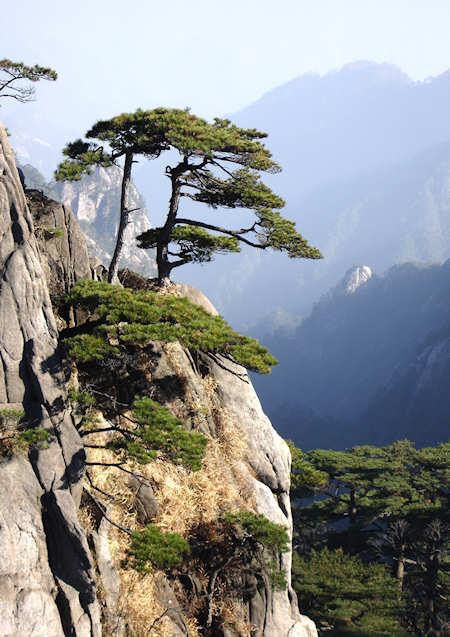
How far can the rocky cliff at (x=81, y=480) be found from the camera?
36.3 ft

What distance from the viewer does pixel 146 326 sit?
13.4 meters

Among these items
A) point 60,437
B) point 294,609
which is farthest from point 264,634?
point 60,437

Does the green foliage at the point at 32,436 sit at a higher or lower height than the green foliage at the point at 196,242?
lower

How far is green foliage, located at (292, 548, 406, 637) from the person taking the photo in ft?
80.5

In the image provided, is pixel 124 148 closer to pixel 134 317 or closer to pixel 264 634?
pixel 134 317

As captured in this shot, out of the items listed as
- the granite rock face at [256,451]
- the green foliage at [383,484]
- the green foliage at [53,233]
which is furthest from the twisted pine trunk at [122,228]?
the green foliage at [383,484]

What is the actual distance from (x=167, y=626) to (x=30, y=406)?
5538mm

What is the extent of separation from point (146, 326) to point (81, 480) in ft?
11.1

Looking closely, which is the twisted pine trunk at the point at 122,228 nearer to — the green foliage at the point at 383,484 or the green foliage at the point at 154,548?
the green foliage at the point at 154,548

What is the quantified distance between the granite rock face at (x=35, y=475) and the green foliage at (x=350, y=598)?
16295 millimetres

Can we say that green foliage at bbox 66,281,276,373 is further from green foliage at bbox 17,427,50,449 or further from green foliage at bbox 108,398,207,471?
green foliage at bbox 17,427,50,449

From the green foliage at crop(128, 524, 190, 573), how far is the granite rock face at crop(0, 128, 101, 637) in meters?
0.94

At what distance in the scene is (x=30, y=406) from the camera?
12.3 m

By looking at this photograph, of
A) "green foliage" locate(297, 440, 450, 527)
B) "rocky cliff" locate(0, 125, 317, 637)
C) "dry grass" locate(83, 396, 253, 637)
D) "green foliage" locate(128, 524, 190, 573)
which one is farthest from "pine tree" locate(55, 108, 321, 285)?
"green foliage" locate(297, 440, 450, 527)
